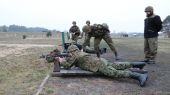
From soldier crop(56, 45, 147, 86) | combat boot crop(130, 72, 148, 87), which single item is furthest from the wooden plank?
combat boot crop(130, 72, 148, 87)

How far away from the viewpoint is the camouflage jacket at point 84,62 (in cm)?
943

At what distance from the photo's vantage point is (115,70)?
920cm

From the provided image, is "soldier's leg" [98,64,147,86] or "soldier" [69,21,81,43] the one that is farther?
"soldier" [69,21,81,43]

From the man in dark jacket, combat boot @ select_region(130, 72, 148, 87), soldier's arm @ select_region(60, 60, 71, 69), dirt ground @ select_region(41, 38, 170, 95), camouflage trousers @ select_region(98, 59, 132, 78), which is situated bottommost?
dirt ground @ select_region(41, 38, 170, 95)

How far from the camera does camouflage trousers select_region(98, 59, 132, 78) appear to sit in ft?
29.6

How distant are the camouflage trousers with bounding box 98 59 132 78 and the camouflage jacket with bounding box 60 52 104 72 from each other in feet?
0.49

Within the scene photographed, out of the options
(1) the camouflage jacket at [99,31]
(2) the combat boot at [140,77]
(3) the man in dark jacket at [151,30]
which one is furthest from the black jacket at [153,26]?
(2) the combat boot at [140,77]

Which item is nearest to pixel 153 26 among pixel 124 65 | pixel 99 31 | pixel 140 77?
pixel 99 31

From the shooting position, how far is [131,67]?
9828 mm

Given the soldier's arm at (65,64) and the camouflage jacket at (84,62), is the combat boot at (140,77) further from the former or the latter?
the soldier's arm at (65,64)

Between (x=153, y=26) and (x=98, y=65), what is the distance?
4.22 m

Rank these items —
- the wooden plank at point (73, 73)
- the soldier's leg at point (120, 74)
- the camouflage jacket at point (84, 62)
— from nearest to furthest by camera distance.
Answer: the soldier's leg at point (120, 74) → the camouflage jacket at point (84, 62) → the wooden plank at point (73, 73)

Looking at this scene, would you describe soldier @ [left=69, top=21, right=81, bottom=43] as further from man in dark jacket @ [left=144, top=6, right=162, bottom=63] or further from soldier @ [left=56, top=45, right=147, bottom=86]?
soldier @ [left=56, top=45, right=147, bottom=86]

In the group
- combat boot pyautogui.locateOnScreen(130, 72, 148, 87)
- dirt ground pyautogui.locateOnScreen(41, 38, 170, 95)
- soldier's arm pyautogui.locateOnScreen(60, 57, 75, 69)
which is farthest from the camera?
soldier's arm pyautogui.locateOnScreen(60, 57, 75, 69)
